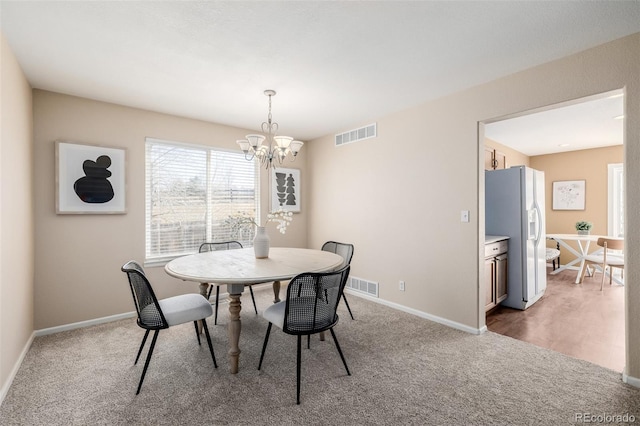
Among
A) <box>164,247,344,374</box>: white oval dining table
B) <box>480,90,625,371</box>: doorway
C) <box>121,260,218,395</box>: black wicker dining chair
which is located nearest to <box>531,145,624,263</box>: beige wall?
<box>480,90,625,371</box>: doorway

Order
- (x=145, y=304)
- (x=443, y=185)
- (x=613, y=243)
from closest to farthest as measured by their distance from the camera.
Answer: (x=145, y=304) < (x=443, y=185) < (x=613, y=243)

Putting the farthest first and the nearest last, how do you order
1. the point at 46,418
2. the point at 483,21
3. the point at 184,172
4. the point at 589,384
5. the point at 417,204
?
the point at 184,172
the point at 417,204
the point at 589,384
the point at 483,21
the point at 46,418

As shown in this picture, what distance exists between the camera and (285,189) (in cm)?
491

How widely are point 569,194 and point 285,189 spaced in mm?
5846

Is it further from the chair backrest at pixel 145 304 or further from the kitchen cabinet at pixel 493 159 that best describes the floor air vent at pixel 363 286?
the chair backrest at pixel 145 304

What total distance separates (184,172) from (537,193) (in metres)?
4.75

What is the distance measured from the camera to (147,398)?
1.97 m

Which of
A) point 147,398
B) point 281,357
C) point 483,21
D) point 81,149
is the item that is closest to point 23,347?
point 147,398

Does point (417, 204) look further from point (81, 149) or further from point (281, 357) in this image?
point (81, 149)

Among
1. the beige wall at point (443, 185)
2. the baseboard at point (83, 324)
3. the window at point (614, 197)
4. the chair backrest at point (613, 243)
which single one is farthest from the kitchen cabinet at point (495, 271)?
the baseboard at point (83, 324)

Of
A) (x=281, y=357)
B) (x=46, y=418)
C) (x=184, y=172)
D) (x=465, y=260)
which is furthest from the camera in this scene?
(x=184, y=172)

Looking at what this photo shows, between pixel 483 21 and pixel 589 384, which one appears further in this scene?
pixel 589 384

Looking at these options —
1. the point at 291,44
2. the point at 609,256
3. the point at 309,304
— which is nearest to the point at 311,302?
the point at 309,304

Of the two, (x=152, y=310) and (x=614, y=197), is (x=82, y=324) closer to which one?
(x=152, y=310)
